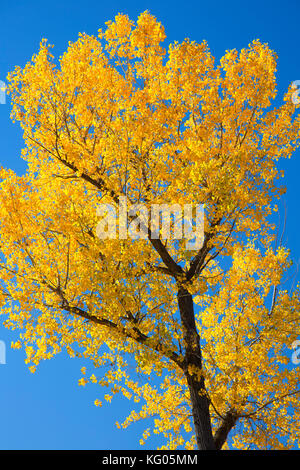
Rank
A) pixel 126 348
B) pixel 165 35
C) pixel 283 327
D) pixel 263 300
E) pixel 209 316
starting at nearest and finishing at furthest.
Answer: pixel 126 348 → pixel 283 327 → pixel 165 35 → pixel 263 300 → pixel 209 316

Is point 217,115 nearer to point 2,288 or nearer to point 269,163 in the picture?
point 269,163

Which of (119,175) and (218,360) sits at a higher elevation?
(119,175)

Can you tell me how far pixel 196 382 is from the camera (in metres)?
8.68

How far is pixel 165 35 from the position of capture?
9.48 m

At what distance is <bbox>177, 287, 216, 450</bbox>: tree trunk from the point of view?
329 inches

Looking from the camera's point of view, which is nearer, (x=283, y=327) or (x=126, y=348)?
(x=126, y=348)

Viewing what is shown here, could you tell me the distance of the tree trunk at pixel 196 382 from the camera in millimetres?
8367

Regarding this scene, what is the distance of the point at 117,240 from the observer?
774 cm

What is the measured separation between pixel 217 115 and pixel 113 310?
4983 millimetres

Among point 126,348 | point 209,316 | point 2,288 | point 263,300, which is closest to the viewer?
point 126,348
